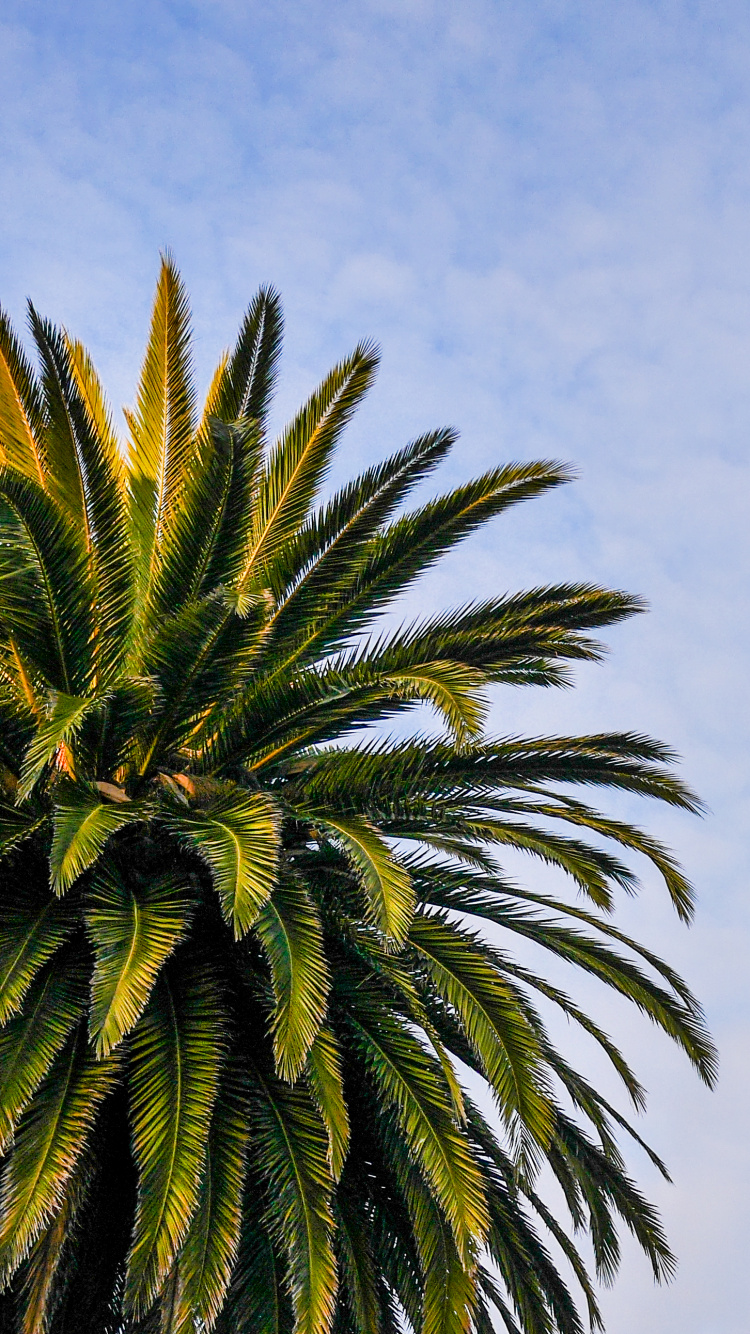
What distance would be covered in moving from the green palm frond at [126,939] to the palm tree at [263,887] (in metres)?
0.03

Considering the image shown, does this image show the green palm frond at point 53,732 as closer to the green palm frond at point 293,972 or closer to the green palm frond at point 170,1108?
the green palm frond at point 293,972

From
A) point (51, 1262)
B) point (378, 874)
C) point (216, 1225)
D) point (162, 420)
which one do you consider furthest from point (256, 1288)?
point (162, 420)

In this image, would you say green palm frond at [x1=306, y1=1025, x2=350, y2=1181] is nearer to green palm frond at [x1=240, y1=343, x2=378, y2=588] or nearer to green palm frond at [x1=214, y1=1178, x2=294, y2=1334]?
green palm frond at [x1=214, y1=1178, x2=294, y2=1334]

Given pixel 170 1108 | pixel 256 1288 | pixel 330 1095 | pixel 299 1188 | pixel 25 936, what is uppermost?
pixel 25 936

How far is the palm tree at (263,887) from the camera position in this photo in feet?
24.4

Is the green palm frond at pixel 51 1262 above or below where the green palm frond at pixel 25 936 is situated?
below

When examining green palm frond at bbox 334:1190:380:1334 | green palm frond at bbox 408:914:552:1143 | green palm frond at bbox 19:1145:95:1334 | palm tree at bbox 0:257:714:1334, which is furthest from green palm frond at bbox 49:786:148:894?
green palm frond at bbox 334:1190:380:1334

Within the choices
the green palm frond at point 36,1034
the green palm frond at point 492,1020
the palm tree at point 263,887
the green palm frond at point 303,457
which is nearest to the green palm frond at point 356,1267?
the palm tree at point 263,887

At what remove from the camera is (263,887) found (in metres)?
7.10

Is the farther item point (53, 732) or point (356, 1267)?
point (356, 1267)

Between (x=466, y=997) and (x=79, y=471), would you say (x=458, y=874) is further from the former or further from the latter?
(x=79, y=471)

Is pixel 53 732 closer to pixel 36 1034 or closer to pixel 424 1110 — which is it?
pixel 36 1034

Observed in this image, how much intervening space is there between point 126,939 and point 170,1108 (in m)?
0.98

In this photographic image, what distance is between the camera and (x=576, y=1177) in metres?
10.2
